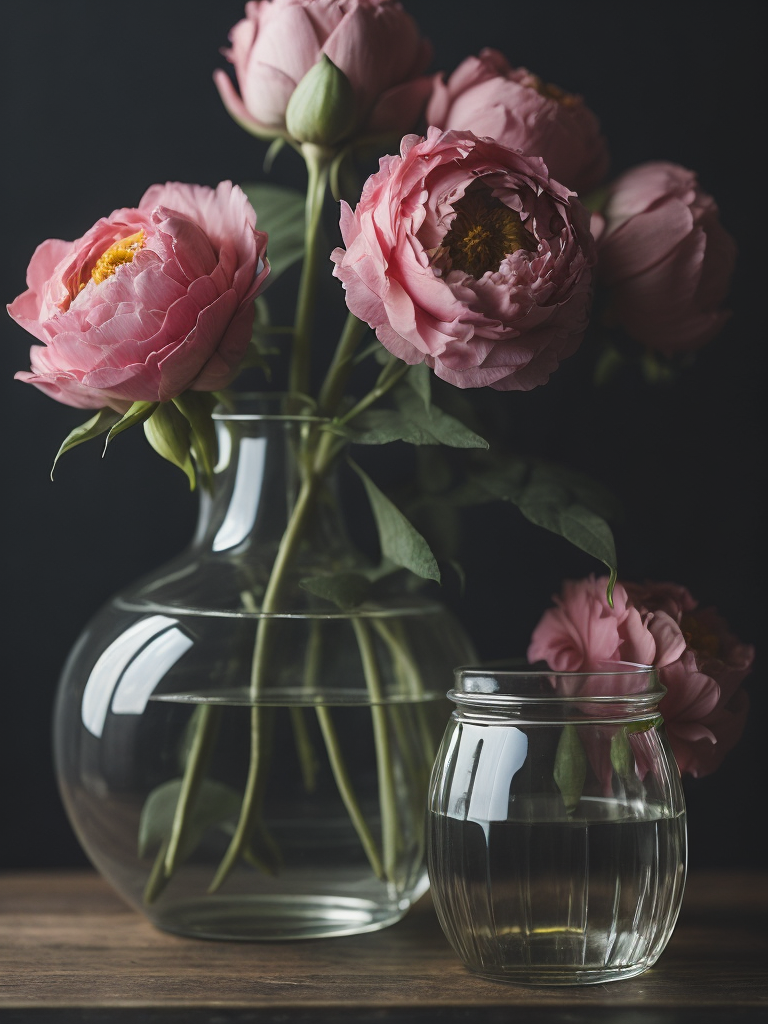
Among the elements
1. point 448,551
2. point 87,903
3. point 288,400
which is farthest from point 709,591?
point 87,903

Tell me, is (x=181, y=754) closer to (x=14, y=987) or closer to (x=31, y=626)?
(x=14, y=987)

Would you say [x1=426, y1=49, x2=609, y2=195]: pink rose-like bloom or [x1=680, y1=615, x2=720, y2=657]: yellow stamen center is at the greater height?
[x1=426, y1=49, x2=609, y2=195]: pink rose-like bloom

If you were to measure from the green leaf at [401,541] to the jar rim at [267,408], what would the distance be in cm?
6

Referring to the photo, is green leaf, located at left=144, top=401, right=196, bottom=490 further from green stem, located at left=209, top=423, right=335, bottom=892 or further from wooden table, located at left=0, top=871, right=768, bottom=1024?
wooden table, located at left=0, top=871, right=768, bottom=1024

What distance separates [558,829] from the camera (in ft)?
1.76

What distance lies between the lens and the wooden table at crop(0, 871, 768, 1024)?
0.53 m

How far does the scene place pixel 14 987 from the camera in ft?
1.88

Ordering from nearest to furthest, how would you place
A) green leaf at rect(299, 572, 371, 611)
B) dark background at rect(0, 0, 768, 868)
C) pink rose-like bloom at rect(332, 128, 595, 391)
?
pink rose-like bloom at rect(332, 128, 595, 391)
green leaf at rect(299, 572, 371, 611)
dark background at rect(0, 0, 768, 868)

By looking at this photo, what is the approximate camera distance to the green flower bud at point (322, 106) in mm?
604

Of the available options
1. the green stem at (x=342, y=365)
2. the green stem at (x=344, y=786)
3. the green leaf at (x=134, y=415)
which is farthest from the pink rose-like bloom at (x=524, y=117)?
the green stem at (x=344, y=786)

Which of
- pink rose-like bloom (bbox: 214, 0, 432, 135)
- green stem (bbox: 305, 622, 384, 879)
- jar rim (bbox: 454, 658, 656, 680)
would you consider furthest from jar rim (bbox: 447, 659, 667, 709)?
pink rose-like bloom (bbox: 214, 0, 432, 135)

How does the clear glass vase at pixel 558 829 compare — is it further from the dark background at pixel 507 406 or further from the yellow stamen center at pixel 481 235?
the dark background at pixel 507 406

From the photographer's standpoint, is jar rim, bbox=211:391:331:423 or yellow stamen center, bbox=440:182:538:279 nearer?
yellow stamen center, bbox=440:182:538:279

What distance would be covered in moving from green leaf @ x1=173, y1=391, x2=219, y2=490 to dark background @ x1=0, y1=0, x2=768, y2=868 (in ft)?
1.01
